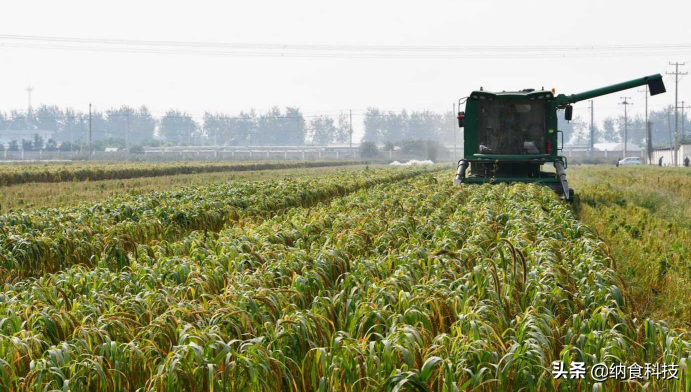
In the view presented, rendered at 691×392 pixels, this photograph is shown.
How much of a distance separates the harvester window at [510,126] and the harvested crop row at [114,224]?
17.8 feet

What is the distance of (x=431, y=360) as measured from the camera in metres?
4.14

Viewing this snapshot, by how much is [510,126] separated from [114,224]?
1207 centimetres

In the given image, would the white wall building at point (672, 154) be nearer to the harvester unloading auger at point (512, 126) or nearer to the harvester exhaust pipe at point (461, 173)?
the harvester unloading auger at point (512, 126)

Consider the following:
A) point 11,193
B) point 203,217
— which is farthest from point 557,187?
point 11,193

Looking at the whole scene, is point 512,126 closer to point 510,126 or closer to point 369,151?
point 510,126

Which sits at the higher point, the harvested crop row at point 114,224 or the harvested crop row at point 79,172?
the harvested crop row at point 79,172

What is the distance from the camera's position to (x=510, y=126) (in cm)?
2039

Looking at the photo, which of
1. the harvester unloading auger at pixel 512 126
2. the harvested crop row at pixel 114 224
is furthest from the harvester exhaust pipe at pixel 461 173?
the harvested crop row at pixel 114 224

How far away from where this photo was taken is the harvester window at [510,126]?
20344mm

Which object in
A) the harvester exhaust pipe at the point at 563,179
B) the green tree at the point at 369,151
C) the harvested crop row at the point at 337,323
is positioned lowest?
the harvested crop row at the point at 337,323

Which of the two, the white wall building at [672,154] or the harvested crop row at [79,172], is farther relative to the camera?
the white wall building at [672,154]

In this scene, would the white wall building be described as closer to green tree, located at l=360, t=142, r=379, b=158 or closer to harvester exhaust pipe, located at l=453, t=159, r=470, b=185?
green tree, located at l=360, t=142, r=379, b=158

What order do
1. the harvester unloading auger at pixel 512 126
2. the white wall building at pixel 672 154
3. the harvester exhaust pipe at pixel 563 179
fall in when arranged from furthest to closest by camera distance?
the white wall building at pixel 672 154
the harvester unloading auger at pixel 512 126
the harvester exhaust pipe at pixel 563 179

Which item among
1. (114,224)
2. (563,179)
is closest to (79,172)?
(114,224)
